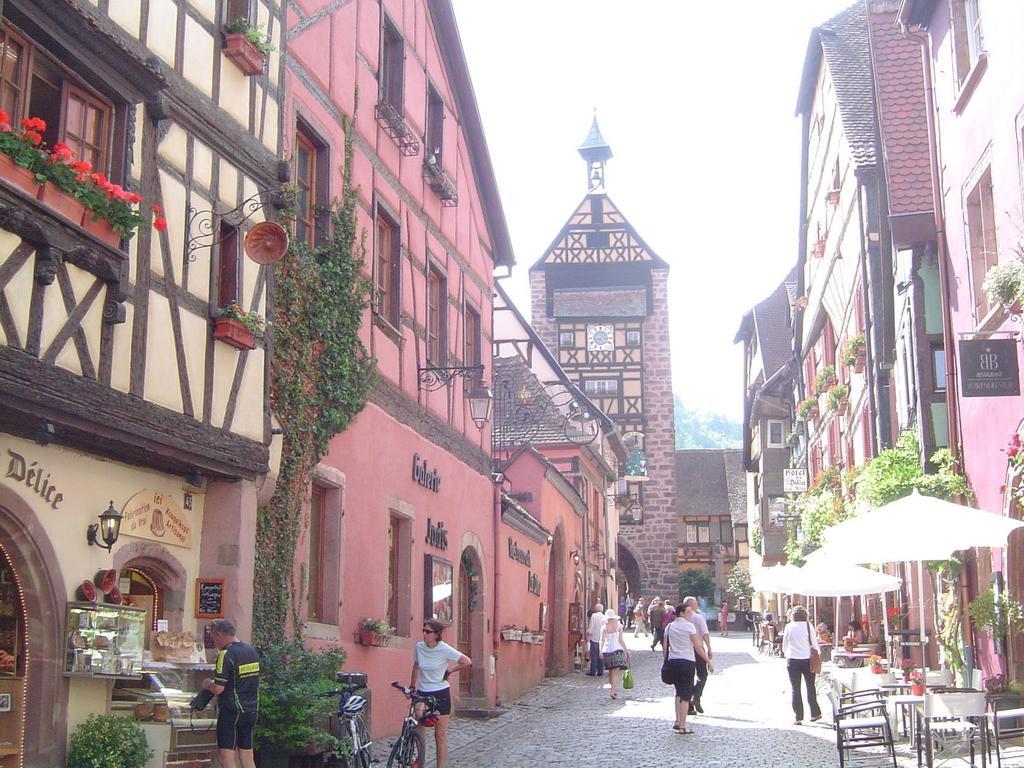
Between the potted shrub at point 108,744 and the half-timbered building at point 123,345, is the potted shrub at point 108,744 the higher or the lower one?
the lower one

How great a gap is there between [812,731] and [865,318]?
8.82 m

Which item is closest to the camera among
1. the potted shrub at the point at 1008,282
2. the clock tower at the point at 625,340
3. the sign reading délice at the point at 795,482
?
the potted shrub at the point at 1008,282

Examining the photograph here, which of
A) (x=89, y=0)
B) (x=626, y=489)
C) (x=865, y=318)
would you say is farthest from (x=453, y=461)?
(x=626, y=489)

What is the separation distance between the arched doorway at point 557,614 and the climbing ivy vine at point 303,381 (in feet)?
48.5

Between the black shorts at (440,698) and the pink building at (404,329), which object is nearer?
the black shorts at (440,698)

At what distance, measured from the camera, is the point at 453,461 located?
1736 centimetres

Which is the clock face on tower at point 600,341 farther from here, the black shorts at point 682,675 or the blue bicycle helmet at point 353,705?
the blue bicycle helmet at point 353,705

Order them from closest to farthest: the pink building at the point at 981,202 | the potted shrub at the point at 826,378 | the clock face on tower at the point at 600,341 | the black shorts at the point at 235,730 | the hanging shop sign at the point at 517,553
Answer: the black shorts at the point at 235,730
the pink building at the point at 981,202
the hanging shop sign at the point at 517,553
the potted shrub at the point at 826,378
the clock face on tower at the point at 600,341

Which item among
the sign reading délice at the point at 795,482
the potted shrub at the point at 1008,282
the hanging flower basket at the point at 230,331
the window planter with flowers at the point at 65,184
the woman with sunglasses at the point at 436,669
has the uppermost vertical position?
the sign reading délice at the point at 795,482

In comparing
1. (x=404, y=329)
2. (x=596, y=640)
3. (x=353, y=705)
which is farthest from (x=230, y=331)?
(x=596, y=640)

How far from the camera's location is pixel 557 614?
91.9 feet

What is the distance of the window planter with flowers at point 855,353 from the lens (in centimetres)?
2233

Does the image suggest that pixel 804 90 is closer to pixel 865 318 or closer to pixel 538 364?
pixel 865 318

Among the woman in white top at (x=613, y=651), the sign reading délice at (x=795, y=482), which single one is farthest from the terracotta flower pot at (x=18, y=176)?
the sign reading délice at (x=795, y=482)
